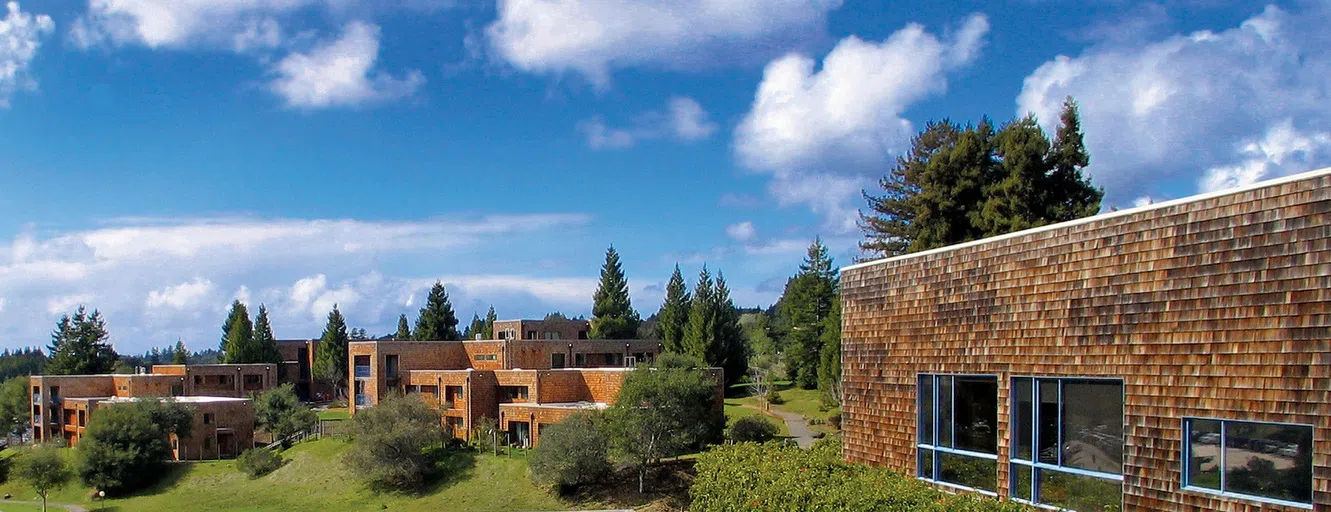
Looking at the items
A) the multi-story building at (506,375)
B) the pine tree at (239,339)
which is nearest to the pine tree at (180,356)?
the pine tree at (239,339)

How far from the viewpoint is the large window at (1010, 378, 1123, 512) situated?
9.95 metres

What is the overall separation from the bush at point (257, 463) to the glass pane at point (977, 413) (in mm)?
34042

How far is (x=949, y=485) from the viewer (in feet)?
40.6

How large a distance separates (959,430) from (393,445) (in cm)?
2559

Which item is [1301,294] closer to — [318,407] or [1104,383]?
[1104,383]

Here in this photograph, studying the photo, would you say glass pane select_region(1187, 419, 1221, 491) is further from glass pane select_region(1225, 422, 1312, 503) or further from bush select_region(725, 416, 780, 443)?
bush select_region(725, 416, 780, 443)

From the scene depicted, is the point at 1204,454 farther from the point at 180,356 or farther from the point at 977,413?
the point at 180,356

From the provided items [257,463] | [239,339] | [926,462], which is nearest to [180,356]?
[239,339]

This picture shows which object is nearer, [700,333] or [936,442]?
[936,442]

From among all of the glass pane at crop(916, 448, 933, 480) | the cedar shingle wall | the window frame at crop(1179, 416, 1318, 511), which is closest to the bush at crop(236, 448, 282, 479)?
the glass pane at crop(916, 448, 933, 480)

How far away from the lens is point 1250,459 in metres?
8.54

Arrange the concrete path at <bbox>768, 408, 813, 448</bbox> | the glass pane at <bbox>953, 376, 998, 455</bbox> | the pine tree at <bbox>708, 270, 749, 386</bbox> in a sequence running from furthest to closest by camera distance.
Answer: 1. the pine tree at <bbox>708, 270, 749, 386</bbox>
2. the concrete path at <bbox>768, 408, 813, 448</bbox>
3. the glass pane at <bbox>953, 376, 998, 455</bbox>

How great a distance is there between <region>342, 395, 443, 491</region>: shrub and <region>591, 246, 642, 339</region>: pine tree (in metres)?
28.2

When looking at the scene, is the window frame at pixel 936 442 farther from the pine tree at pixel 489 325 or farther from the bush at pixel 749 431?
the pine tree at pixel 489 325
